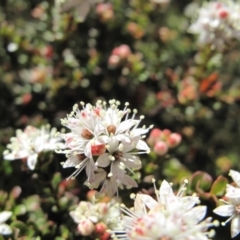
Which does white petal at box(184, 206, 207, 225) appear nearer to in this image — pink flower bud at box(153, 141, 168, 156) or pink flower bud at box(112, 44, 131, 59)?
pink flower bud at box(153, 141, 168, 156)

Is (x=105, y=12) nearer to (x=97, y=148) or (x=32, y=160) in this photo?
(x=32, y=160)

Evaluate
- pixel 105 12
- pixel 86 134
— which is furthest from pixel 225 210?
pixel 105 12

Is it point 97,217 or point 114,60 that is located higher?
point 114,60

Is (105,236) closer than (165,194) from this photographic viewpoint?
No

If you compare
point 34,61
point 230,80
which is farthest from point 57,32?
point 230,80

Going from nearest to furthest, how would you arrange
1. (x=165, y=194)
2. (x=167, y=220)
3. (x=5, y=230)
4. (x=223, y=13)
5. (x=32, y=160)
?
(x=167, y=220) → (x=165, y=194) → (x=5, y=230) → (x=32, y=160) → (x=223, y=13)

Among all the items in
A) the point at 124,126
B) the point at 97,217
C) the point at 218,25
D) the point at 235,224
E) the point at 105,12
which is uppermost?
the point at 105,12

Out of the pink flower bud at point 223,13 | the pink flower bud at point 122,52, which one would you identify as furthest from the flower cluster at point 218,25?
the pink flower bud at point 122,52

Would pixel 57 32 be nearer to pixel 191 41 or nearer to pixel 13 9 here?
pixel 13 9
